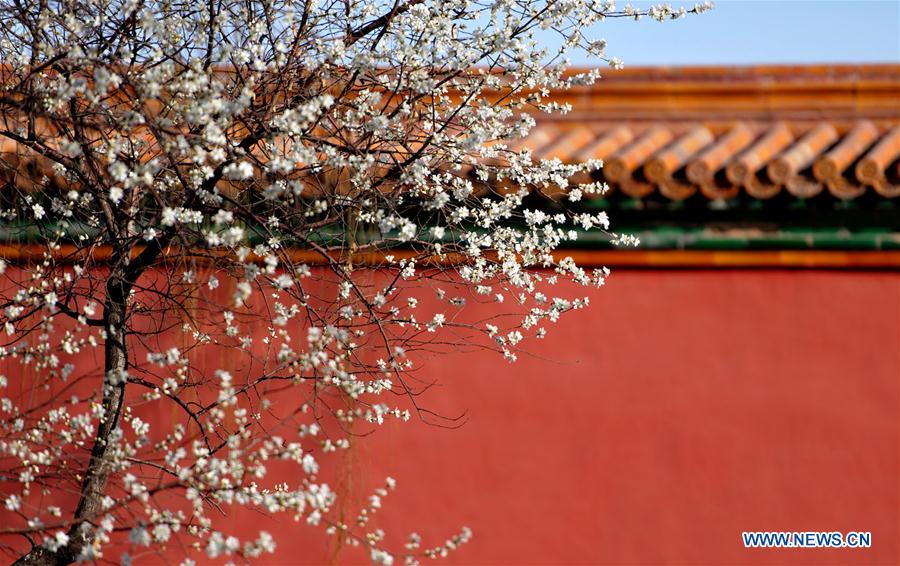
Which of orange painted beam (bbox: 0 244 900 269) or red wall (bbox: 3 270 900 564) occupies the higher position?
orange painted beam (bbox: 0 244 900 269)

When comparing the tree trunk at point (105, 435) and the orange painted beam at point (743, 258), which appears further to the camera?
the orange painted beam at point (743, 258)

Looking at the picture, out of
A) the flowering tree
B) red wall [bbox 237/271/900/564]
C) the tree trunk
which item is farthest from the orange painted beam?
the tree trunk

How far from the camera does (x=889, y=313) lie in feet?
14.5

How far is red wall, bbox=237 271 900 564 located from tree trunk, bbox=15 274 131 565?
55.6 inches

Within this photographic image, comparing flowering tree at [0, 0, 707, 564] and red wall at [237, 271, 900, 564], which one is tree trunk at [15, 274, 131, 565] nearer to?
flowering tree at [0, 0, 707, 564]

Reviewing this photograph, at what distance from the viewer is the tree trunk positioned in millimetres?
3016

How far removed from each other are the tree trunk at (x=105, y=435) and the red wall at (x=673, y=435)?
1411mm

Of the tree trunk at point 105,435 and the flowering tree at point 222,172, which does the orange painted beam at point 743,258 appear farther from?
the tree trunk at point 105,435

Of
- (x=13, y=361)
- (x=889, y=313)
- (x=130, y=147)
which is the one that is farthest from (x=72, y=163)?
(x=889, y=313)

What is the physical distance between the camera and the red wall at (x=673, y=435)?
432 cm

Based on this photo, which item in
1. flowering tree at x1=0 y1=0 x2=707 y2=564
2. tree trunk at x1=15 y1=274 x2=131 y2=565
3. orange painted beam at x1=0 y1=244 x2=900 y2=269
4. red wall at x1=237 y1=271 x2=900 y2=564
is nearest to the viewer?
flowering tree at x1=0 y1=0 x2=707 y2=564

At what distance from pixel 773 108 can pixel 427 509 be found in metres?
2.41

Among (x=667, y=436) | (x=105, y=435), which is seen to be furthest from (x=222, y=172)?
(x=667, y=436)

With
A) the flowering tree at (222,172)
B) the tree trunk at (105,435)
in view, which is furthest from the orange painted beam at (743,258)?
the tree trunk at (105,435)
